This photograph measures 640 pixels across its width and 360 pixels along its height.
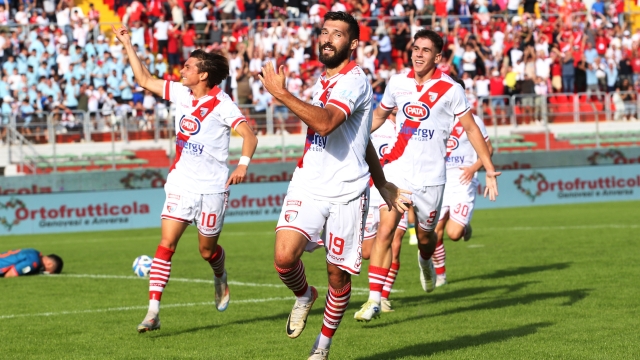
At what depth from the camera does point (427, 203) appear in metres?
10.1

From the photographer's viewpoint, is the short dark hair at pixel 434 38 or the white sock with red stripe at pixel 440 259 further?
the white sock with red stripe at pixel 440 259

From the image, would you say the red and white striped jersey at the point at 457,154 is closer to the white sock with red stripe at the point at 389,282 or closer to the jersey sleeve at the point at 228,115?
the white sock with red stripe at the point at 389,282

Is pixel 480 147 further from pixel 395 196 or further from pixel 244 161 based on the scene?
pixel 395 196

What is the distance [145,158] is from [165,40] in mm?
6193

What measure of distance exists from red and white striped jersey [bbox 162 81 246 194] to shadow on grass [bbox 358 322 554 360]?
2.69m

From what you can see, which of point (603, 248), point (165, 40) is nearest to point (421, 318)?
point (603, 248)

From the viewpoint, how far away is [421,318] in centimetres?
979

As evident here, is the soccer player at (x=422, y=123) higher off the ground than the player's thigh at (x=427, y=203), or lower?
higher

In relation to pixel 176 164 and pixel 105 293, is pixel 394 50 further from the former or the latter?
pixel 176 164

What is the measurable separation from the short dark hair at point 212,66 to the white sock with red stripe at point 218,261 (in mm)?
1658

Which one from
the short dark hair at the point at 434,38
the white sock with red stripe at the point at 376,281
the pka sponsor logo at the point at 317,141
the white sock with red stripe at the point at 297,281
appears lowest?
the white sock with red stripe at the point at 376,281

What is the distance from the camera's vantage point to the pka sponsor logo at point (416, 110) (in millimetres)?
10023

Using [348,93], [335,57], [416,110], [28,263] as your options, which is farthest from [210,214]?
→ [28,263]

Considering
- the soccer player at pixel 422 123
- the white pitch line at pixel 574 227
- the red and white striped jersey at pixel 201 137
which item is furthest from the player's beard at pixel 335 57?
the white pitch line at pixel 574 227
